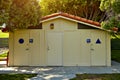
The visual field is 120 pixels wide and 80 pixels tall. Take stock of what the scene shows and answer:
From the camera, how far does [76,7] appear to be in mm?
26875

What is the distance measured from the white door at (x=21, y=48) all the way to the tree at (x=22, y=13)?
97.9 inches

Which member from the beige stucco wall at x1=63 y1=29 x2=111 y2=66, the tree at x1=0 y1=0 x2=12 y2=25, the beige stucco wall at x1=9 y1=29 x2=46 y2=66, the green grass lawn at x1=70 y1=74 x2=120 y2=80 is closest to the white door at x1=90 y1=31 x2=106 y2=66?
the beige stucco wall at x1=63 y1=29 x2=111 y2=66

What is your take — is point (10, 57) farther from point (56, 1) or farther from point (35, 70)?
point (56, 1)

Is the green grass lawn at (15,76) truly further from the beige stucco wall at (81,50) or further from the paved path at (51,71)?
the beige stucco wall at (81,50)

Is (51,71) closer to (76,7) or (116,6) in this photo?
(116,6)

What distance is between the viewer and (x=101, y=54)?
17797 millimetres

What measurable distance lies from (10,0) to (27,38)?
5462mm

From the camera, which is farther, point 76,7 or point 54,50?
point 76,7

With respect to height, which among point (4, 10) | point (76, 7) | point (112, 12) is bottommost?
point (4, 10)

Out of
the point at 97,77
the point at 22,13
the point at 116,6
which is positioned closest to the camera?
the point at 97,77

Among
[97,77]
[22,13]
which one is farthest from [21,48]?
[97,77]

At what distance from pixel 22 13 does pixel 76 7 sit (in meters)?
13.3

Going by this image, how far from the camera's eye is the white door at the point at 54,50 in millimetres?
17734

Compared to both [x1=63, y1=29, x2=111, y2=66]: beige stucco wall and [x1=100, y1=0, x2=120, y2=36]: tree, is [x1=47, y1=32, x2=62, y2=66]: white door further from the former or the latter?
[x1=100, y1=0, x2=120, y2=36]: tree
